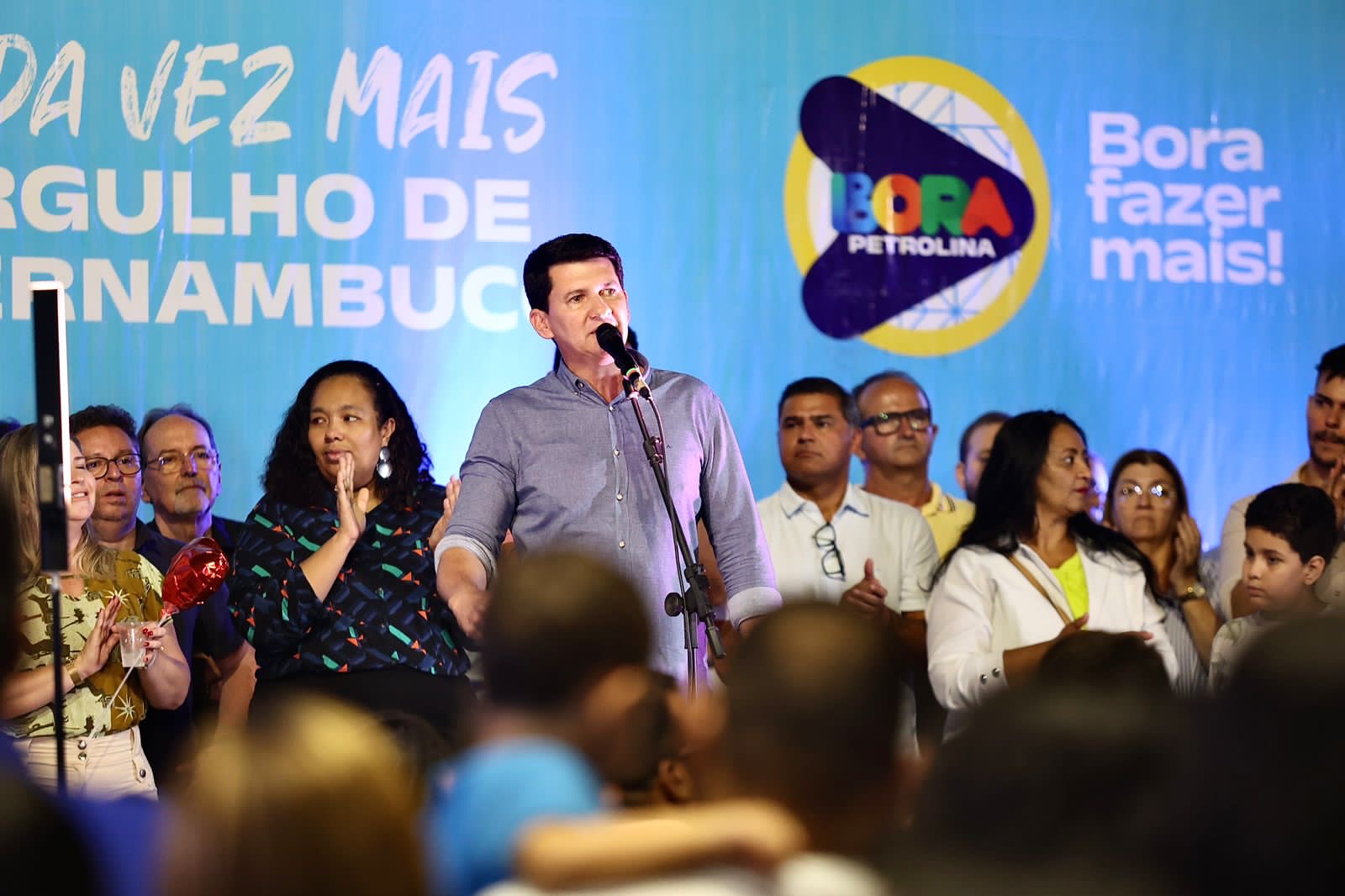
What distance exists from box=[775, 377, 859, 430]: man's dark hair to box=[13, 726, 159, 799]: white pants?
239 cm

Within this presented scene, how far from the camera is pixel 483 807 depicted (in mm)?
1772

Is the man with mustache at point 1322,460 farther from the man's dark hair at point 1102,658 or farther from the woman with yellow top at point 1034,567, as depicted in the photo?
the man's dark hair at point 1102,658

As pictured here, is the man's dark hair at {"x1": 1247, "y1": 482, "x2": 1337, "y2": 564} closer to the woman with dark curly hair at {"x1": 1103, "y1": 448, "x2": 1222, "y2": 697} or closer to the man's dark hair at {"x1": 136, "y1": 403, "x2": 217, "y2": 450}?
the woman with dark curly hair at {"x1": 1103, "y1": 448, "x2": 1222, "y2": 697}

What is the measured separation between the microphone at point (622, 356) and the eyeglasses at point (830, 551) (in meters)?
1.55

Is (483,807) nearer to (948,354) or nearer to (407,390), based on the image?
(407,390)

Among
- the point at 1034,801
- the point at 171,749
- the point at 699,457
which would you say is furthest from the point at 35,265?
the point at 1034,801

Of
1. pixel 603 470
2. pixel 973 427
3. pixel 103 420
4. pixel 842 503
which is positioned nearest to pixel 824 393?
pixel 842 503

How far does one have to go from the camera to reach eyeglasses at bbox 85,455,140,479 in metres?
4.85

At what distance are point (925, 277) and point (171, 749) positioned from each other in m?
3.17

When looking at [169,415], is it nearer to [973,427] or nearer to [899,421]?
[899,421]

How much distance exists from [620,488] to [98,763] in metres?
1.50

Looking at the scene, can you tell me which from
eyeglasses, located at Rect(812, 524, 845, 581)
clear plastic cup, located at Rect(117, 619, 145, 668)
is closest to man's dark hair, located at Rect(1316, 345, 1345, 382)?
eyeglasses, located at Rect(812, 524, 845, 581)

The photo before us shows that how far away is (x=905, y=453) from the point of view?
5742 millimetres

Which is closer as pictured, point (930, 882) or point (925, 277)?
point (930, 882)
